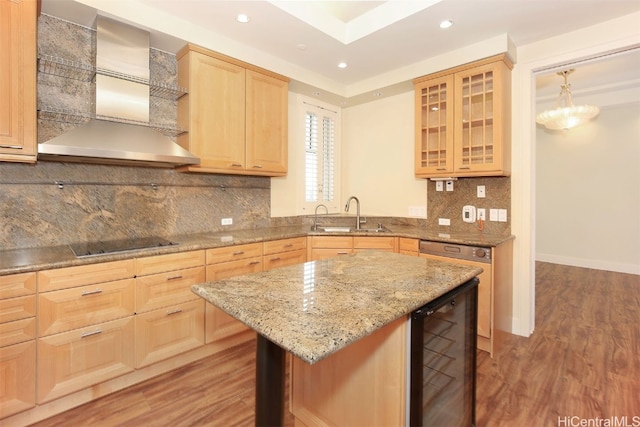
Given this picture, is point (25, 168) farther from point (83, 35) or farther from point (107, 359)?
point (107, 359)

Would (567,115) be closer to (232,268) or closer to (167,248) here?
(232,268)

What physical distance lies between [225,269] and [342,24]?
244 centimetres

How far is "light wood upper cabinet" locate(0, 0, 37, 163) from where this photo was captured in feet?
5.85

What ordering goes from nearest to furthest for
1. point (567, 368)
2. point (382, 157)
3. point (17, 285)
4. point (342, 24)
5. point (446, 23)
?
point (17, 285) → point (567, 368) → point (446, 23) → point (342, 24) → point (382, 157)

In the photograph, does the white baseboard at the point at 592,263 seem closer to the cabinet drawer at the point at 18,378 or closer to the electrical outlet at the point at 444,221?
the electrical outlet at the point at 444,221

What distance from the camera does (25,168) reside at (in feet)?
6.89

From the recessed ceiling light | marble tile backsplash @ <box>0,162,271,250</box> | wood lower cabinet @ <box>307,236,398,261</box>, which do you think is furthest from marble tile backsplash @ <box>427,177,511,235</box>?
marble tile backsplash @ <box>0,162,271,250</box>

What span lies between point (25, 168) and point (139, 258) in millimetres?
1005

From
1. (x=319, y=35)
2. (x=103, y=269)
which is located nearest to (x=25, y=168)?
(x=103, y=269)

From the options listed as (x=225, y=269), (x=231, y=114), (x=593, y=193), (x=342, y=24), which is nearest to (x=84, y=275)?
(x=225, y=269)

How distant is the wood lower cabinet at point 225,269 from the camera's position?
8.00ft

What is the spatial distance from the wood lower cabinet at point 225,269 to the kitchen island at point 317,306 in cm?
110

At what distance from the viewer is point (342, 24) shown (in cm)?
286

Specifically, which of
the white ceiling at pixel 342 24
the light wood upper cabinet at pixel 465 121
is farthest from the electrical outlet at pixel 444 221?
the white ceiling at pixel 342 24
